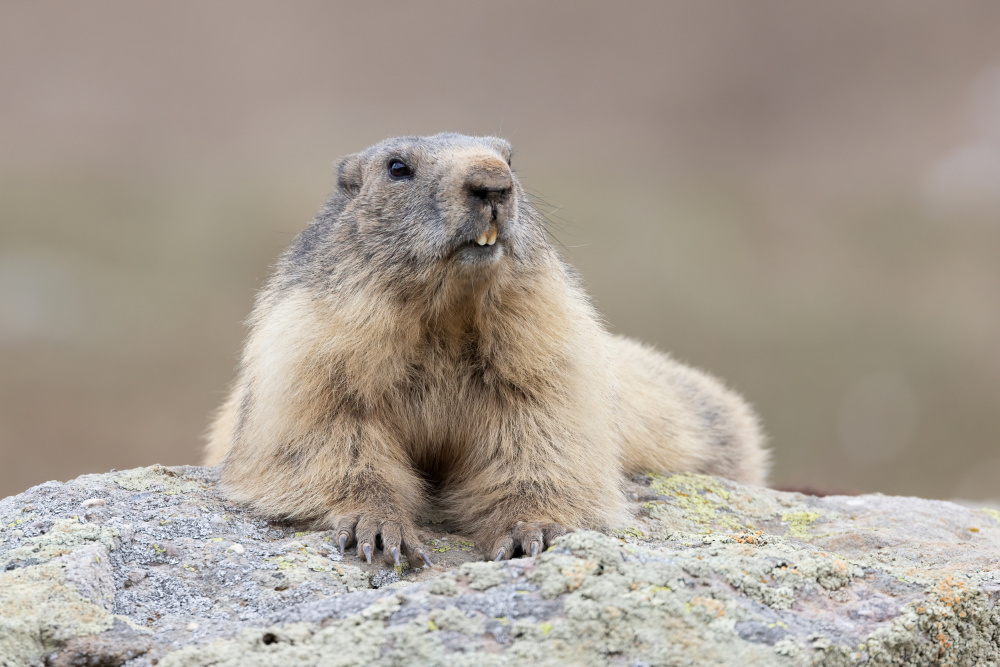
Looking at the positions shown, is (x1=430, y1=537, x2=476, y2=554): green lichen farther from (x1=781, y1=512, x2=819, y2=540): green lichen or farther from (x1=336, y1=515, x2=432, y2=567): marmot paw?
(x1=781, y1=512, x2=819, y2=540): green lichen

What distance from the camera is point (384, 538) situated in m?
3.29

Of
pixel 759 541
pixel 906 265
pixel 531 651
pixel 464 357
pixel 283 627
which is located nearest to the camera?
pixel 531 651

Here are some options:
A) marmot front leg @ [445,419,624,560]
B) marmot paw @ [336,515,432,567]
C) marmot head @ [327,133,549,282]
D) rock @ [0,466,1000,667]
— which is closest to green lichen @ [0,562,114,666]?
rock @ [0,466,1000,667]

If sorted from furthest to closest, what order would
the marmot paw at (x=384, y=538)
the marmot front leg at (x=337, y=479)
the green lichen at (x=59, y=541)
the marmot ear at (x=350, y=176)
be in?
the marmot ear at (x=350, y=176) < the marmot front leg at (x=337, y=479) < the marmot paw at (x=384, y=538) < the green lichen at (x=59, y=541)

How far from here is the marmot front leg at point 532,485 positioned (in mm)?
3613

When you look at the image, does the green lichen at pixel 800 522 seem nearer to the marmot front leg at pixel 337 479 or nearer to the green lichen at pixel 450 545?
the green lichen at pixel 450 545

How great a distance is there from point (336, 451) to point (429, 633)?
1.48m

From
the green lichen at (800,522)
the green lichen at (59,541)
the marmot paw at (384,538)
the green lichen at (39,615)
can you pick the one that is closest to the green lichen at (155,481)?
the green lichen at (59,541)

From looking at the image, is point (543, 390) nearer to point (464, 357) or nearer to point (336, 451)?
point (464, 357)

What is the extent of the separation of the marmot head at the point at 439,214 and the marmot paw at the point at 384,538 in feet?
3.10

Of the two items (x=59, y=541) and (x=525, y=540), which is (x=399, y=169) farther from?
(x=59, y=541)

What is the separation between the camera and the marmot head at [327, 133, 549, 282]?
350 cm

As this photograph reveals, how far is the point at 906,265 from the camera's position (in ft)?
45.2

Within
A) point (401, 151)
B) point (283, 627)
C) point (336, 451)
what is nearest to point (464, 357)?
point (336, 451)
